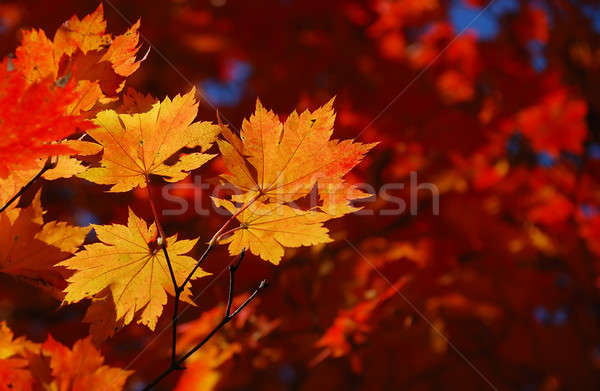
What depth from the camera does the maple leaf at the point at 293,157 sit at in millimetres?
800

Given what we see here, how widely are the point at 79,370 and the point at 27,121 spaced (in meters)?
0.59

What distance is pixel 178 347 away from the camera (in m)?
1.62

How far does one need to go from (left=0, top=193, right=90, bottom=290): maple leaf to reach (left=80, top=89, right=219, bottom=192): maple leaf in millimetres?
188

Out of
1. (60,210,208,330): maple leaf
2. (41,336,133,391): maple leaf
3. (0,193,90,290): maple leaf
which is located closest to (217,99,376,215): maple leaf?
(60,210,208,330): maple leaf

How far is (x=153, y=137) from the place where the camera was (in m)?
0.82

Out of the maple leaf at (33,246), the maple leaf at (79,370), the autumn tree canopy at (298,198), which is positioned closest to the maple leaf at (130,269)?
the autumn tree canopy at (298,198)

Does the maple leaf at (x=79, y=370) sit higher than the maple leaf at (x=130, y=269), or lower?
lower

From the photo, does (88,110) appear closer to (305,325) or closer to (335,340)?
(335,340)

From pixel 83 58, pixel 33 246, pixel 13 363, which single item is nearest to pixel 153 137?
pixel 83 58

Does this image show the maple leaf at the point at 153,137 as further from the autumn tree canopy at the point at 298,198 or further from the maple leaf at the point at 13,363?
the maple leaf at the point at 13,363

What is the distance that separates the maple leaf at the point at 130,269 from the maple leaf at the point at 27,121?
168 mm

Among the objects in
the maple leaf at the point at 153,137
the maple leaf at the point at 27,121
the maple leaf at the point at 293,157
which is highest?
the maple leaf at the point at 27,121

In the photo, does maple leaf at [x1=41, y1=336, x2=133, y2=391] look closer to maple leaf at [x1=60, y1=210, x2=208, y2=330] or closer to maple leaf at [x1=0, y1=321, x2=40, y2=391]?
maple leaf at [x1=0, y1=321, x2=40, y2=391]

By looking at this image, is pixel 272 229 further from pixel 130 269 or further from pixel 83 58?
pixel 83 58
